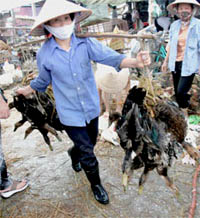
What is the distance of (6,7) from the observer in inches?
229

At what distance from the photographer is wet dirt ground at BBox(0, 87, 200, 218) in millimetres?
2295

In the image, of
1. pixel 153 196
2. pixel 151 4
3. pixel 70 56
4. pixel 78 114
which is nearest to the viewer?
pixel 70 56

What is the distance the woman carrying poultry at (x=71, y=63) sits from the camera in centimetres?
183

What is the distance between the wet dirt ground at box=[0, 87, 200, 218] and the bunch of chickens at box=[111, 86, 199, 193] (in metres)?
0.74

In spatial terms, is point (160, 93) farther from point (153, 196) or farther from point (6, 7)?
point (6, 7)

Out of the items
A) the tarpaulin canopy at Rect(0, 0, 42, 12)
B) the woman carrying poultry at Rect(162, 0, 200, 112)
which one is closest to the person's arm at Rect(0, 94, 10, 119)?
the woman carrying poultry at Rect(162, 0, 200, 112)

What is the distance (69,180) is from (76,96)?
132 centimetres

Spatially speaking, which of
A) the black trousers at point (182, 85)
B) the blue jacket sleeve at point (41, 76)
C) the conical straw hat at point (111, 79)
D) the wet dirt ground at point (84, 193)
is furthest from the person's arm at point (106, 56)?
the black trousers at point (182, 85)

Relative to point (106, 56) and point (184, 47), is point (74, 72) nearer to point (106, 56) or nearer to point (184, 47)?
point (106, 56)

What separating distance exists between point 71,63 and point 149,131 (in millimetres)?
851

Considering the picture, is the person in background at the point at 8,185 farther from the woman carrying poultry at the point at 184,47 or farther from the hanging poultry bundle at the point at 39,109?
the woman carrying poultry at the point at 184,47

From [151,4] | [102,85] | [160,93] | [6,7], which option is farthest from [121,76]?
[151,4]

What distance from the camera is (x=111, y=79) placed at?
3.78 metres

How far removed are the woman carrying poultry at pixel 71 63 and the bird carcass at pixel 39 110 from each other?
18cm
